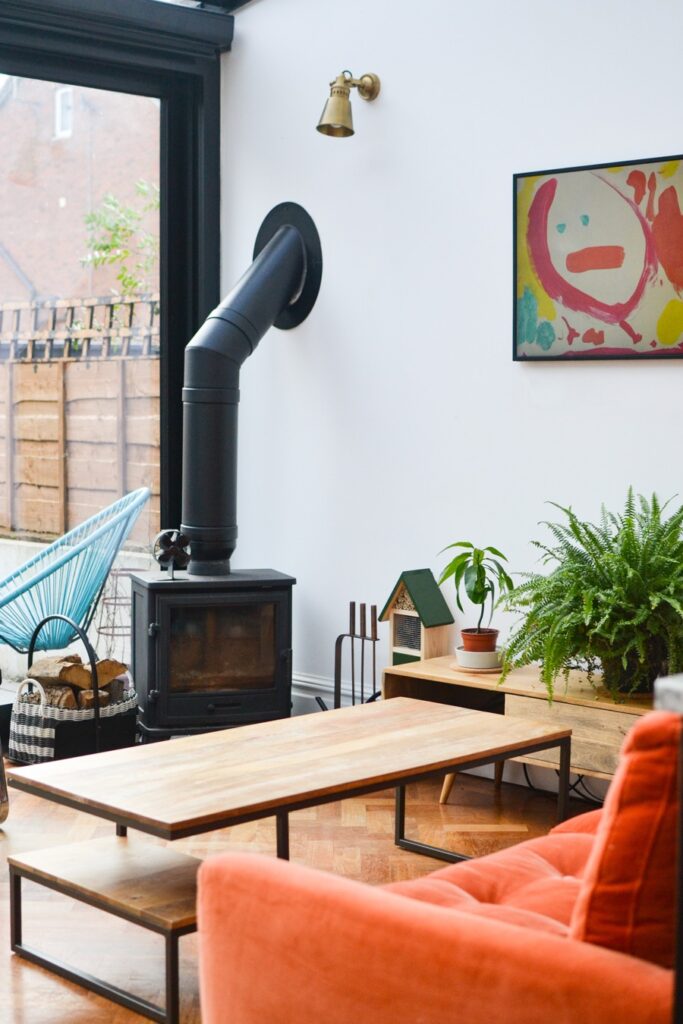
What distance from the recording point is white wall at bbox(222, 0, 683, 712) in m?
3.97

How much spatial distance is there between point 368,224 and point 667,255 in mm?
1221

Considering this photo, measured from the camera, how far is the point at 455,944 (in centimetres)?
153

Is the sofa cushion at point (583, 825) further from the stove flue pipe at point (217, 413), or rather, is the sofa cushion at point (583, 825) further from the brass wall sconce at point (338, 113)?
the brass wall sconce at point (338, 113)

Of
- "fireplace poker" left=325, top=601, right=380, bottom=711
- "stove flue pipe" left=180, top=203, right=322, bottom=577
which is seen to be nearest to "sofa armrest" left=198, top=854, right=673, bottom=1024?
"fireplace poker" left=325, top=601, right=380, bottom=711

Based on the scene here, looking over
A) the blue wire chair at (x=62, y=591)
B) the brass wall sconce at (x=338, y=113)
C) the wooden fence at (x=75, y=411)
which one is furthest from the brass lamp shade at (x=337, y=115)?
the blue wire chair at (x=62, y=591)

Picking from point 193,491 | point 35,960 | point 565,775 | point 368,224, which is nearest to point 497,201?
point 368,224

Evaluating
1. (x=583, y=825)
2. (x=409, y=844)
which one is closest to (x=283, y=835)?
(x=583, y=825)

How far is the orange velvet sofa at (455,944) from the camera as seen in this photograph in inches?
57.2

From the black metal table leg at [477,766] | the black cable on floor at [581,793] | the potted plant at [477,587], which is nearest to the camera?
the black metal table leg at [477,766]

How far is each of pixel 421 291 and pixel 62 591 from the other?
158 cm

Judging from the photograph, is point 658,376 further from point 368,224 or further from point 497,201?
point 368,224

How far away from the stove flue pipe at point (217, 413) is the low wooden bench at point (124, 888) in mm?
1798

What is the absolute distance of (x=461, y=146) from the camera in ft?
14.3

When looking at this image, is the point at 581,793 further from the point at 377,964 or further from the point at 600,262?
the point at 377,964
